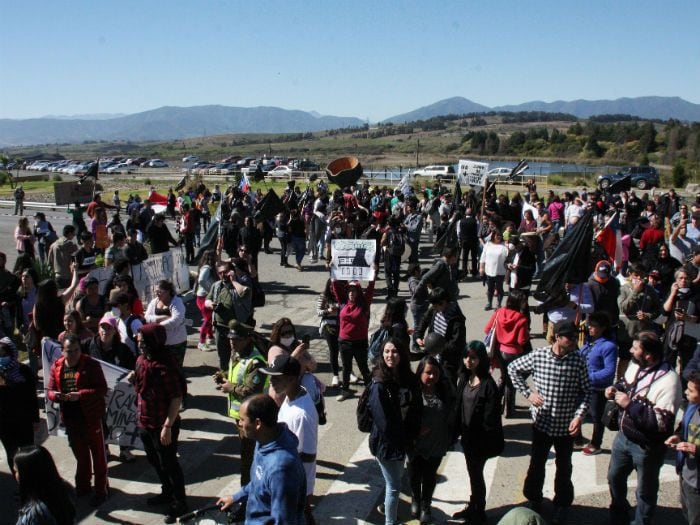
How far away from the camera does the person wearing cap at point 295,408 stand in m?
4.68

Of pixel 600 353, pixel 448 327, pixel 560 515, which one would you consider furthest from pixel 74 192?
pixel 560 515

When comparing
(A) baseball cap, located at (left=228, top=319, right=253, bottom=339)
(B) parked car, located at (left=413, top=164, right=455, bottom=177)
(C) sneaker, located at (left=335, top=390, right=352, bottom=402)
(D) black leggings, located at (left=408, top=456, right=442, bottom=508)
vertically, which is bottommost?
(C) sneaker, located at (left=335, top=390, right=352, bottom=402)

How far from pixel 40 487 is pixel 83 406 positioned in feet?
6.55

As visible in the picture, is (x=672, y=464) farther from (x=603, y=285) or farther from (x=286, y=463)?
(x=286, y=463)

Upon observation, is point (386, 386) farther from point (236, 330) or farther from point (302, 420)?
point (236, 330)

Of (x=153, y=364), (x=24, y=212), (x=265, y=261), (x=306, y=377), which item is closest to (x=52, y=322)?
(x=153, y=364)

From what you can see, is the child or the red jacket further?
the red jacket

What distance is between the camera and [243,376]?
5.57m

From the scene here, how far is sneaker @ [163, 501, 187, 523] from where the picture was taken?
18.3 ft

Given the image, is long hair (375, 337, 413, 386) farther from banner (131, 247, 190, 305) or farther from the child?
banner (131, 247, 190, 305)

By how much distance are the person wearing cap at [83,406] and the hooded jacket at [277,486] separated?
257 cm

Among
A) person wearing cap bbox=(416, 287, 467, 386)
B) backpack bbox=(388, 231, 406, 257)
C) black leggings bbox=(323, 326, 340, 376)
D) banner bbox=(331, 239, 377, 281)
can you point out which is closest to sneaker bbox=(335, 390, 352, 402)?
black leggings bbox=(323, 326, 340, 376)

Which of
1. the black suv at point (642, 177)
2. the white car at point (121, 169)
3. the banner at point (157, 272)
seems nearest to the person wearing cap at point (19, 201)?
the banner at point (157, 272)

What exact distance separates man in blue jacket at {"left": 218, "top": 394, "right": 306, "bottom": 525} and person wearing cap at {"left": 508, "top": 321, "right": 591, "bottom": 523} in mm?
2466
